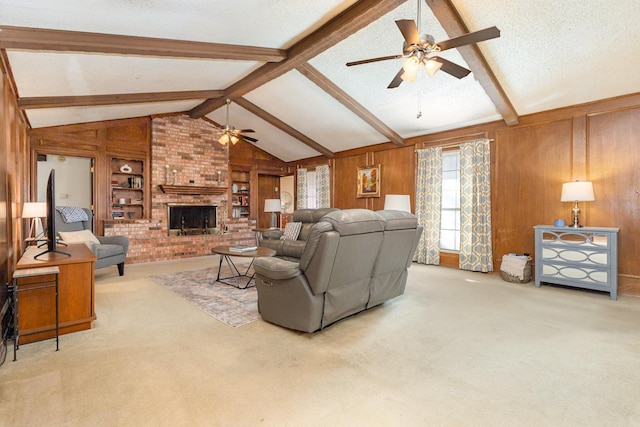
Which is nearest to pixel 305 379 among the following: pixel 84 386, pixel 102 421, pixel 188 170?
pixel 102 421

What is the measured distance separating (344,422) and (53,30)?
3.84 metres

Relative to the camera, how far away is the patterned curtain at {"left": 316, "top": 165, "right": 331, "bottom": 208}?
8.13m

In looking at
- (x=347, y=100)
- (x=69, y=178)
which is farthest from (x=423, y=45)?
(x=69, y=178)

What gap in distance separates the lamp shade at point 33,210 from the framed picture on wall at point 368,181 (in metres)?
5.68

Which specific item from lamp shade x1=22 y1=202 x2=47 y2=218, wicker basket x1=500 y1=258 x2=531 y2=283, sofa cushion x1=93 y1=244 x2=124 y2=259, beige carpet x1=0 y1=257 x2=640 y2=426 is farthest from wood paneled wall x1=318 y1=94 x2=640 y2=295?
lamp shade x1=22 y1=202 x2=47 y2=218

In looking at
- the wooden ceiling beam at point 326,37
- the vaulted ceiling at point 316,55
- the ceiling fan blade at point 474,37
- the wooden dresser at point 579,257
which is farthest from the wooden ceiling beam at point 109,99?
the wooden dresser at point 579,257

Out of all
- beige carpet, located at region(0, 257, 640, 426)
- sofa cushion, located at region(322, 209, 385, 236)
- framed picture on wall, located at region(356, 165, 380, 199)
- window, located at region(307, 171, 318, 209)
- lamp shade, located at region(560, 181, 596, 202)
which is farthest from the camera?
window, located at region(307, 171, 318, 209)

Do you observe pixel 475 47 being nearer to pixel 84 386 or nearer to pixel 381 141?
pixel 381 141

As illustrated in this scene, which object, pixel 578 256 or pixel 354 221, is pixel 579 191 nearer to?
pixel 578 256

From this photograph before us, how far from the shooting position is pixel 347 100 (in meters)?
5.35

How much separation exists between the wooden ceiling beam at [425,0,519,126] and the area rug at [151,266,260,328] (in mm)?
3554

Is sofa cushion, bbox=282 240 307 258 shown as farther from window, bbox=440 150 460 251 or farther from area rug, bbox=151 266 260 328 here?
window, bbox=440 150 460 251

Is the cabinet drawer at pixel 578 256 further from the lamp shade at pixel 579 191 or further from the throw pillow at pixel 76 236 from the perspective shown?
the throw pillow at pixel 76 236

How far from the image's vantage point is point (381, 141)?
22.5 ft
